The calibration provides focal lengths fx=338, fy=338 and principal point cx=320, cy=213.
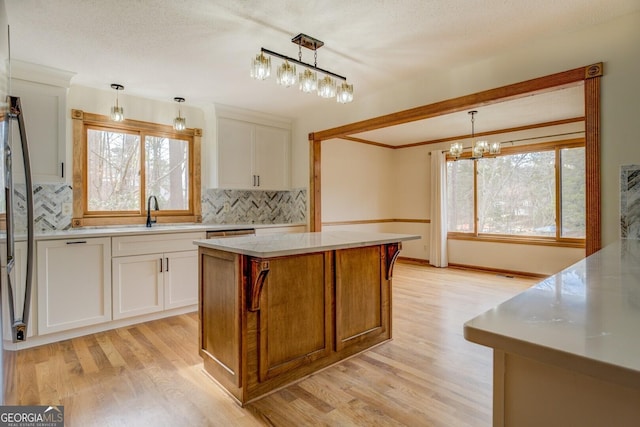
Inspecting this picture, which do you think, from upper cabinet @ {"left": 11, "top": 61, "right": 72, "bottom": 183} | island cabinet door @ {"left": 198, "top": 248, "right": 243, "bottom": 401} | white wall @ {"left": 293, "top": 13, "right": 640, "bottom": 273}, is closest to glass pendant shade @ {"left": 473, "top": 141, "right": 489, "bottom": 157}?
white wall @ {"left": 293, "top": 13, "right": 640, "bottom": 273}

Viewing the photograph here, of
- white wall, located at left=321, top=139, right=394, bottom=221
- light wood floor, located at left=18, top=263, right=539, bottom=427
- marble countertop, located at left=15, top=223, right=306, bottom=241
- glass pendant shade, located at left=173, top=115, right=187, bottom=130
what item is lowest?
light wood floor, located at left=18, top=263, right=539, bottom=427

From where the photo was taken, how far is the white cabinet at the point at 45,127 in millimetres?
3037

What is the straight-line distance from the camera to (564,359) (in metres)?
0.56

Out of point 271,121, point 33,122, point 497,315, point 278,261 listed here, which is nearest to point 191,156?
point 271,121

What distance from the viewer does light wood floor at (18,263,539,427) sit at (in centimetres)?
187

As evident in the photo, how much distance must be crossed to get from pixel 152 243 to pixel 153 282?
400 millimetres

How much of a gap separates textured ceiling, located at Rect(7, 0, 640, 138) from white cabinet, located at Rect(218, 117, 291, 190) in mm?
1060

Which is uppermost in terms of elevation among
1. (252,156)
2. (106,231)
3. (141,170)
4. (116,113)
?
(116,113)

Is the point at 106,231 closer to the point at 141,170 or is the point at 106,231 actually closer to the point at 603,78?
the point at 141,170

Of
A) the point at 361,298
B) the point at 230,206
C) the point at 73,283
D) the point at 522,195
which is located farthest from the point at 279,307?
→ the point at 522,195

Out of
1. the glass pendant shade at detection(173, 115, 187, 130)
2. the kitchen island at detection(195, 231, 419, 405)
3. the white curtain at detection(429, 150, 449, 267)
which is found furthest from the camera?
the white curtain at detection(429, 150, 449, 267)

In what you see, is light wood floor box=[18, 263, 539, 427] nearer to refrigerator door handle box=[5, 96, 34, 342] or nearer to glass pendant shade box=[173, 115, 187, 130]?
refrigerator door handle box=[5, 96, 34, 342]

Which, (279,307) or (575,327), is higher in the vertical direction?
(575,327)

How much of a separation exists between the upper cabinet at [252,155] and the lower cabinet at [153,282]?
46.3 inches
